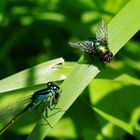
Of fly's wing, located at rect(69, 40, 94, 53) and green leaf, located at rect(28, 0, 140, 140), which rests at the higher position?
fly's wing, located at rect(69, 40, 94, 53)

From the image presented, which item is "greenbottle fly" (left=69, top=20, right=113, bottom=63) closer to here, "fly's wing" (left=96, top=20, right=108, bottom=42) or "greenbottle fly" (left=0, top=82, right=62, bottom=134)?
"fly's wing" (left=96, top=20, right=108, bottom=42)

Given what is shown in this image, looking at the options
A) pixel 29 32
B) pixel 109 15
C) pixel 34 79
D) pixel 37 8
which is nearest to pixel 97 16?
pixel 109 15

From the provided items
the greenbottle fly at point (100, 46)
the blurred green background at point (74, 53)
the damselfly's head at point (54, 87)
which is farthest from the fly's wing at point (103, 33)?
the damselfly's head at point (54, 87)

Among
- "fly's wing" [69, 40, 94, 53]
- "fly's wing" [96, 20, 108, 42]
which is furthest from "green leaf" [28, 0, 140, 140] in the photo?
"fly's wing" [69, 40, 94, 53]

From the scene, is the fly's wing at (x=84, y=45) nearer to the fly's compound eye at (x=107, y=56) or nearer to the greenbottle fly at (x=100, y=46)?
the greenbottle fly at (x=100, y=46)

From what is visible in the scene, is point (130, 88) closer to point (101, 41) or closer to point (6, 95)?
point (101, 41)
